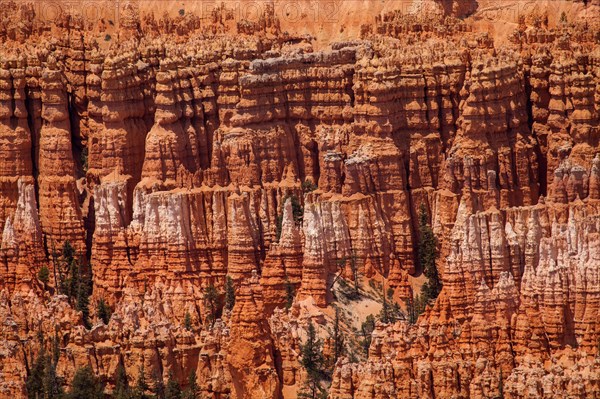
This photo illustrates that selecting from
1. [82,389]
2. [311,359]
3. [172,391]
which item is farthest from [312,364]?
[82,389]

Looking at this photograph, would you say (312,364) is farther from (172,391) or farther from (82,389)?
(82,389)

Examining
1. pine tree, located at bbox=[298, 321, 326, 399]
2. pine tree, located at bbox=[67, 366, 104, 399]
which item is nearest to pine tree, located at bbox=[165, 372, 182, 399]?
pine tree, located at bbox=[67, 366, 104, 399]

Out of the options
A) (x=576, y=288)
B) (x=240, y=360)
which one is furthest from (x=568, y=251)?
(x=240, y=360)

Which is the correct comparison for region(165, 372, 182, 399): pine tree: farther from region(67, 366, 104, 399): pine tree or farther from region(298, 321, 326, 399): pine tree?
region(298, 321, 326, 399): pine tree

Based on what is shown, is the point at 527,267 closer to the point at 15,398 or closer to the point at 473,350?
the point at 473,350

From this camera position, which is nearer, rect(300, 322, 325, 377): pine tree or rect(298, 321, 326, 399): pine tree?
rect(298, 321, 326, 399): pine tree

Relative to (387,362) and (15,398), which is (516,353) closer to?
(387,362)

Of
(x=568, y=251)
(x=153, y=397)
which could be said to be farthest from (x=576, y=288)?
(x=153, y=397)

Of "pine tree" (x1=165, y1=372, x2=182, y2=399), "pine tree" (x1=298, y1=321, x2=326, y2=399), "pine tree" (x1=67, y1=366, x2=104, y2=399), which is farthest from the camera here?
"pine tree" (x1=67, y1=366, x2=104, y2=399)

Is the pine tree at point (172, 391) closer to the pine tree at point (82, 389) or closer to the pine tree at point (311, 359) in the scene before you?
the pine tree at point (82, 389)
